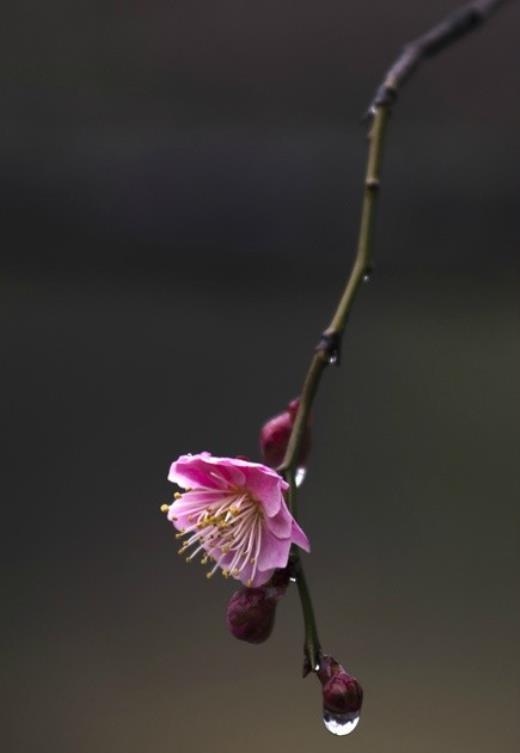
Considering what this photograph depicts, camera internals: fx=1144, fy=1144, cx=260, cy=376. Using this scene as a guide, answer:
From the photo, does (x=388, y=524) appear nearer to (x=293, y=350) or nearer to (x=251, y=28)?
(x=293, y=350)

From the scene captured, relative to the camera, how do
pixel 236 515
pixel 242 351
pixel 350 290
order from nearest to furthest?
1. pixel 350 290
2. pixel 236 515
3. pixel 242 351

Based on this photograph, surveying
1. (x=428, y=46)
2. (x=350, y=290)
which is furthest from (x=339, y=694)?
(x=428, y=46)

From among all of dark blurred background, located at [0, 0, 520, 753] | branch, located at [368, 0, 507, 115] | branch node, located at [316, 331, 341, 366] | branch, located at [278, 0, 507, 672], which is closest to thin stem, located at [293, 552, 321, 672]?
branch, located at [278, 0, 507, 672]

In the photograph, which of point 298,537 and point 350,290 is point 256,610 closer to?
point 298,537

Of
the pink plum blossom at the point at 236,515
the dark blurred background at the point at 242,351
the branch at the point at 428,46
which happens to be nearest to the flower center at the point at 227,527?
the pink plum blossom at the point at 236,515

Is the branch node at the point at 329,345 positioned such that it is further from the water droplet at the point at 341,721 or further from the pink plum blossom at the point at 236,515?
the water droplet at the point at 341,721
